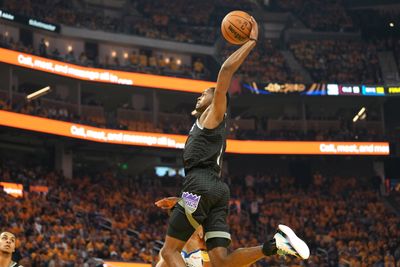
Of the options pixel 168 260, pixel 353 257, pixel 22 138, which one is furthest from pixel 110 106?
pixel 168 260

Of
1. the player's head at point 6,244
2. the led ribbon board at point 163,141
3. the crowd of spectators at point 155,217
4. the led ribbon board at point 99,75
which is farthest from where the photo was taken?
the led ribbon board at point 99,75

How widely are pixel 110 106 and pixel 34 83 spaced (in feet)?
19.4

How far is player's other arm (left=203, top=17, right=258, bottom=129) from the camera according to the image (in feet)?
25.0

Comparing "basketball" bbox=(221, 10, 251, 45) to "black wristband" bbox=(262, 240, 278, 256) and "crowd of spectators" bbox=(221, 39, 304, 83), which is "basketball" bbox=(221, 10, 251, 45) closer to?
"black wristband" bbox=(262, 240, 278, 256)

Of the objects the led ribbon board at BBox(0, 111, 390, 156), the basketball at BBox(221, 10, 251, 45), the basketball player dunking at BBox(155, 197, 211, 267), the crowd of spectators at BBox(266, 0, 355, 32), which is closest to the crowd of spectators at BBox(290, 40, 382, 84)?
the crowd of spectators at BBox(266, 0, 355, 32)

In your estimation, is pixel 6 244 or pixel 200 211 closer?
pixel 200 211

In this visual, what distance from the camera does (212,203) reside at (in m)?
7.71

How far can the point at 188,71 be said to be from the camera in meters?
40.5

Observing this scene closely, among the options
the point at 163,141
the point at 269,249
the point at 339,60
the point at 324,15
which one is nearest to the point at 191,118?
the point at 163,141

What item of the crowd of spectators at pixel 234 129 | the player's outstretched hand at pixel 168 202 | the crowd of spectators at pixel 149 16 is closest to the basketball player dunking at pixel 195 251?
the player's outstretched hand at pixel 168 202

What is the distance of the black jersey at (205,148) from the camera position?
7.83 m

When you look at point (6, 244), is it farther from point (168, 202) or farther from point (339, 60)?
point (339, 60)

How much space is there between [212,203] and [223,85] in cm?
126

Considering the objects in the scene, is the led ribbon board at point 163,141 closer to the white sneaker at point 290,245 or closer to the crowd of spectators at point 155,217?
the crowd of spectators at point 155,217
